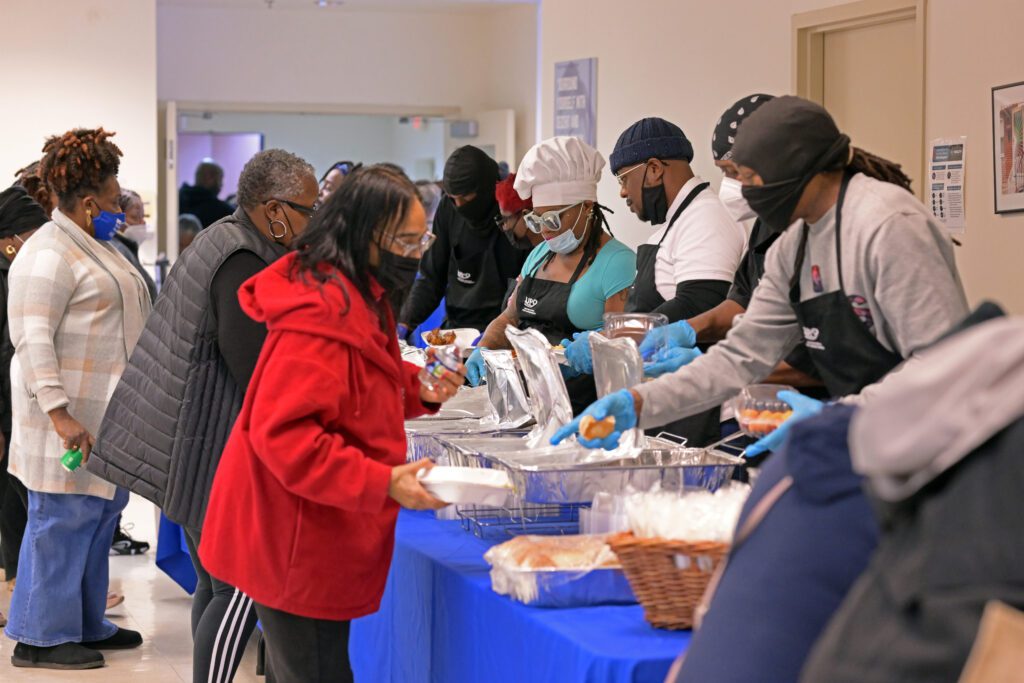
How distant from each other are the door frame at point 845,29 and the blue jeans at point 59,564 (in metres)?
3.03

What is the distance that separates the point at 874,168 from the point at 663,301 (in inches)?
45.9

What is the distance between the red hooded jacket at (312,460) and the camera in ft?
6.66

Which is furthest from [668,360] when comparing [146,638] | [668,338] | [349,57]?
[349,57]

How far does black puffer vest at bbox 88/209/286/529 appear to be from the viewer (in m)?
2.87

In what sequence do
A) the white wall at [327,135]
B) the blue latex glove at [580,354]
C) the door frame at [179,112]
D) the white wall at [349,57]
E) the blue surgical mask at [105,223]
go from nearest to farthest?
the blue latex glove at [580,354]
the blue surgical mask at [105,223]
the door frame at [179,112]
the white wall at [349,57]
the white wall at [327,135]

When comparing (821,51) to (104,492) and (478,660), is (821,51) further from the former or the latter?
(478,660)

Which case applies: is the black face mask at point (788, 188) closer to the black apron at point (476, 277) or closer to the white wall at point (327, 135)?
the black apron at point (476, 277)

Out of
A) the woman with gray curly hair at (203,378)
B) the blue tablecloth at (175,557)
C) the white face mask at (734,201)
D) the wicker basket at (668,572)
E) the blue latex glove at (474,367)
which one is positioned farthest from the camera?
the blue tablecloth at (175,557)

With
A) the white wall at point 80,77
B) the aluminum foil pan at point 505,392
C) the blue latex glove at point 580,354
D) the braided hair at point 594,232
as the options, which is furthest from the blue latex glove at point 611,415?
the white wall at point 80,77

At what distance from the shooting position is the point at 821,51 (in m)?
5.12

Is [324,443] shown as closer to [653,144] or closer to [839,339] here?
[839,339]

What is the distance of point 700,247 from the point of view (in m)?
3.45

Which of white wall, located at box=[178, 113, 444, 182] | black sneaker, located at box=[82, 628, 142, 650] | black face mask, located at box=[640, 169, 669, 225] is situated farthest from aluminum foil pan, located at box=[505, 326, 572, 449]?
white wall, located at box=[178, 113, 444, 182]

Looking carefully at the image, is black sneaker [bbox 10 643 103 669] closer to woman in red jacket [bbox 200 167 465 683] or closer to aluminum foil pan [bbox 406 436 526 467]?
aluminum foil pan [bbox 406 436 526 467]
